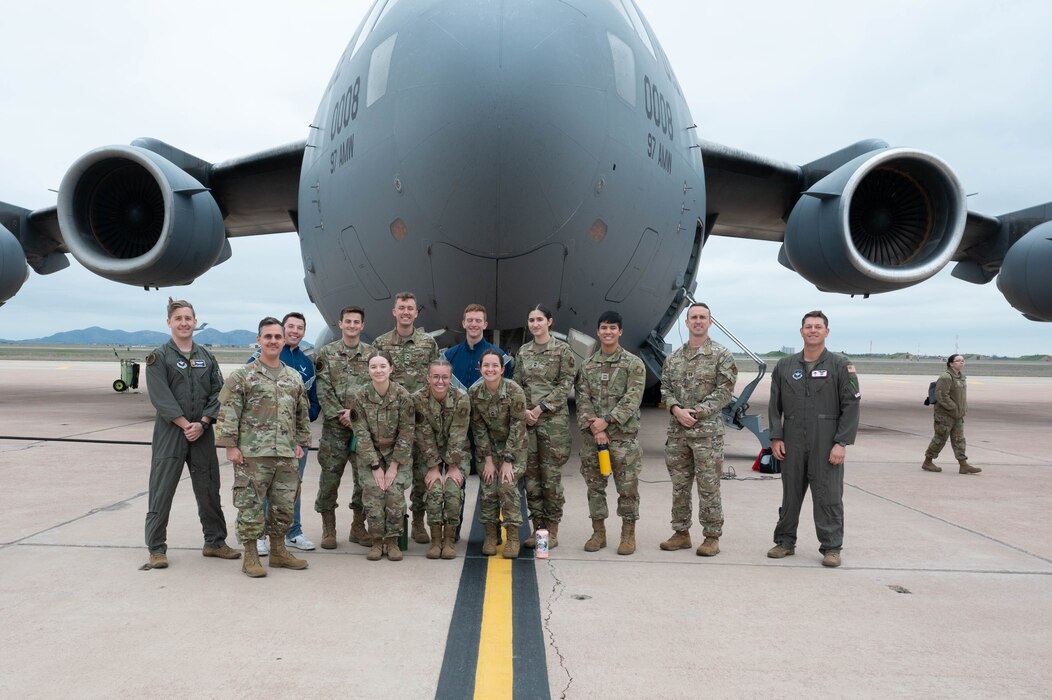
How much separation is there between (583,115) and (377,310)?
8.03ft

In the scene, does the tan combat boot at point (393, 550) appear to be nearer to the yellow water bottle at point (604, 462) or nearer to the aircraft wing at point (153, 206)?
the yellow water bottle at point (604, 462)

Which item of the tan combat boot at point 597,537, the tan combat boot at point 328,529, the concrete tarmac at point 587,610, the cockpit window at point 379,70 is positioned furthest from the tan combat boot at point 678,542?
the cockpit window at point 379,70

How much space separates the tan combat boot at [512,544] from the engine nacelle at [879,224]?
536cm

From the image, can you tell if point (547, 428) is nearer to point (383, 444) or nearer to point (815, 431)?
point (383, 444)

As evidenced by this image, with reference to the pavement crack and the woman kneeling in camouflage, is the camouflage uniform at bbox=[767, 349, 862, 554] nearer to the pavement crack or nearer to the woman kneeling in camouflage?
the pavement crack

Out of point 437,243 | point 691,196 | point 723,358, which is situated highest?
point 691,196

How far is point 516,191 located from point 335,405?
177 centimetres

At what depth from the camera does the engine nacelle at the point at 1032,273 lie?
395 inches

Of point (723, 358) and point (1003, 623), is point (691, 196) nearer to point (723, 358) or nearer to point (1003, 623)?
point (723, 358)

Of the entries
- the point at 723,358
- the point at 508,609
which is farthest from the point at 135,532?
the point at 723,358

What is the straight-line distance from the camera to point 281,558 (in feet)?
12.0

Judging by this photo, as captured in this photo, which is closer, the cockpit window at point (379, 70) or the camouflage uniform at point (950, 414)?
the cockpit window at point (379, 70)

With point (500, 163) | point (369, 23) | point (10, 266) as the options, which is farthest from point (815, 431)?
point (10, 266)

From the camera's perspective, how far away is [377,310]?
6051 millimetres
